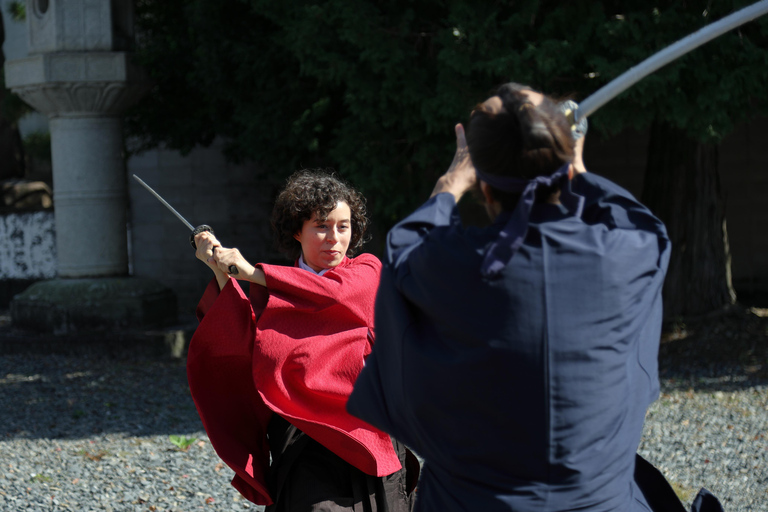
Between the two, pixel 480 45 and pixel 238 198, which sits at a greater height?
pixel 480 45

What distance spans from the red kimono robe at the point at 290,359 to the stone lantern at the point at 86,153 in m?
5.44

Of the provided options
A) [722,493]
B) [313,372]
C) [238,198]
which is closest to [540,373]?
[313,372]

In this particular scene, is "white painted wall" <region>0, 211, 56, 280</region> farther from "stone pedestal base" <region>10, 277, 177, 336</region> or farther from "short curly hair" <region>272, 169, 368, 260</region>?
"short curly hair" <region>272, 169, 368, 260</region>

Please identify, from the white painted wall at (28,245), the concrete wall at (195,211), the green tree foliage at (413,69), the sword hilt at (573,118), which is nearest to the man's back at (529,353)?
the sword hilt at (573,118)

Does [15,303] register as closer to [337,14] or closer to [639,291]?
[337,14]

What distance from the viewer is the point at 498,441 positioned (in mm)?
1508

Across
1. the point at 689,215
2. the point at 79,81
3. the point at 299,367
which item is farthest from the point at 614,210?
the point at 79,81

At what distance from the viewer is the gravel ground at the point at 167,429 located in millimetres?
4105

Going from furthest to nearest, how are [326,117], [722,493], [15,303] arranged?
1. [15,303]
2. [326,117]
3. [722,493]

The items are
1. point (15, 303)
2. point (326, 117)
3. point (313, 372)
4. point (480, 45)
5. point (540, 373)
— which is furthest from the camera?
point (15, 303)

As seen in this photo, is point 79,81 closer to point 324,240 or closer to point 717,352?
point 324,240

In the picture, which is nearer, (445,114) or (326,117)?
(445,114)

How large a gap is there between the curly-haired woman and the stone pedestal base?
539cm

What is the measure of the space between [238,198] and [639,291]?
8.87 meters
